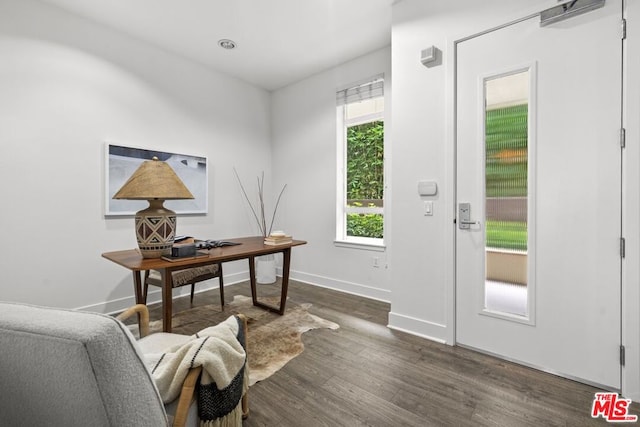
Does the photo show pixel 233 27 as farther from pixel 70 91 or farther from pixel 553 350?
pixel 553 350

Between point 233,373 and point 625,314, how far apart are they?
218 cm

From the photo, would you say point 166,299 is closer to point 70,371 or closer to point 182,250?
point 182,250

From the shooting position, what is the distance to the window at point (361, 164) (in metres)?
3.55

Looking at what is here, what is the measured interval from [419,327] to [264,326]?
1356 millimetres

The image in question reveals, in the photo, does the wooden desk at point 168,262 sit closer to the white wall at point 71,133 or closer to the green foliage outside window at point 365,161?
the white wall at point 71,133

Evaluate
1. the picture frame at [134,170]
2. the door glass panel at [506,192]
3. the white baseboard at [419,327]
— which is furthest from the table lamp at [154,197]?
the door glass panel at [506,192]

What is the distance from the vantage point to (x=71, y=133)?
2697mm

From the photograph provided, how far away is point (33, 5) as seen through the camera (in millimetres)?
2506

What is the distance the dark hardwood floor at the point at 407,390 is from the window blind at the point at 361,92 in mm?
2702

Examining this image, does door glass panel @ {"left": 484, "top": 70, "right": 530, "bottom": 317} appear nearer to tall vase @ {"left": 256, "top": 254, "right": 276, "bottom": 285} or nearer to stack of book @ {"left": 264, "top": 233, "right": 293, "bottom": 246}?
stack of book @ {"left": 264, "top": 233, "right": 293, "bottom": 246}

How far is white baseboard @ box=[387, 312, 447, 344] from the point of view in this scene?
2.36m

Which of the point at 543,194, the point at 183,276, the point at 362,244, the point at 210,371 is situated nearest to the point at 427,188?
the point at 543,194

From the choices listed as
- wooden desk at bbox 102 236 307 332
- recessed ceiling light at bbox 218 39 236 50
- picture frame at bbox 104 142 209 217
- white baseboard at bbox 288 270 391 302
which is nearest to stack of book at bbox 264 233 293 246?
wooden desk at bbox 102 236 307 332

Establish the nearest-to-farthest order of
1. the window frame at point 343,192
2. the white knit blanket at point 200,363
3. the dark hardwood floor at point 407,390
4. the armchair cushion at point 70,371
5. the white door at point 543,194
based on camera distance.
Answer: the armchair cushion at point 70,371
the white knit blanket at point 200,363
the dark hardwood floor at point 407,390
the white door at point 543,194
the window frame at point 343,192
